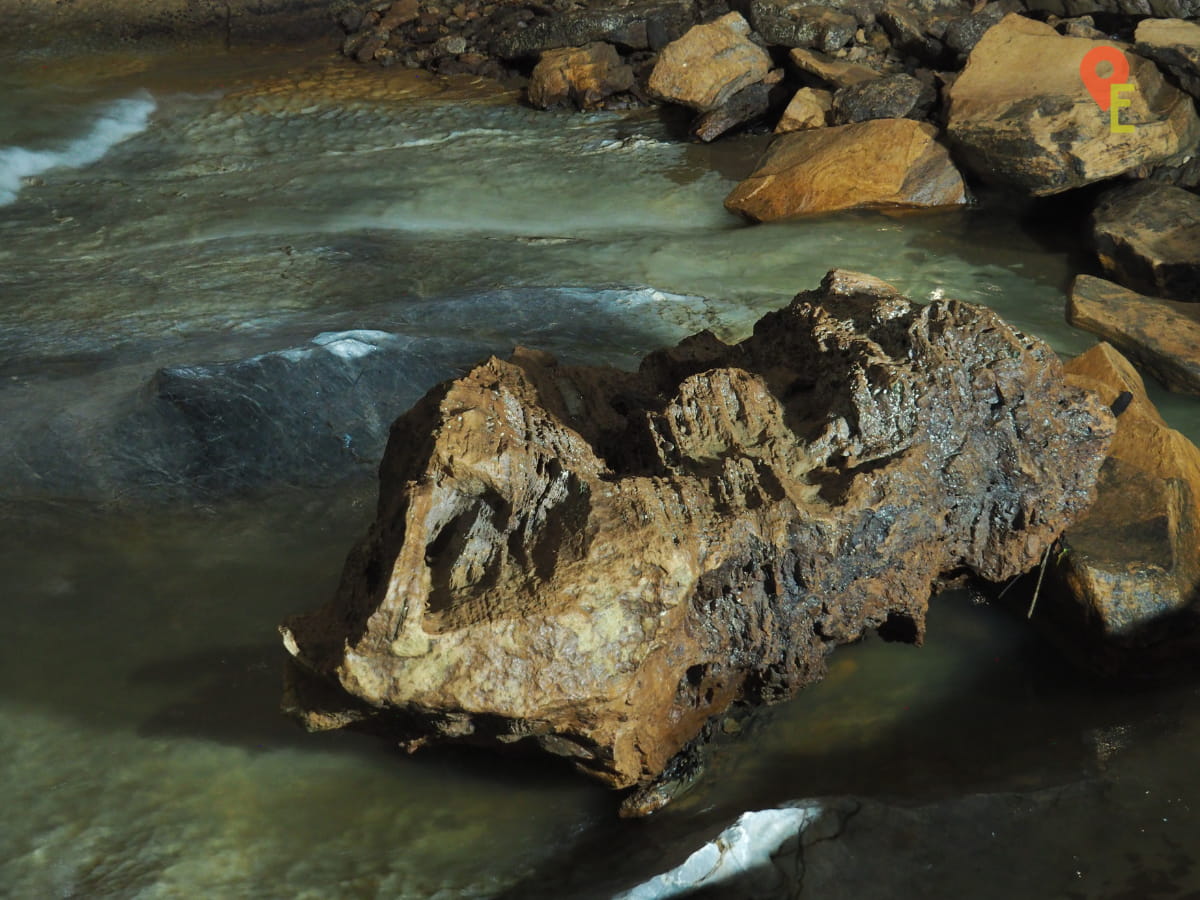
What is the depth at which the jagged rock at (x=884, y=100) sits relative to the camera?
7.20 metres

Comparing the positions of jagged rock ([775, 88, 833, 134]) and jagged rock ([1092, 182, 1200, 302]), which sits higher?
jagged rock ([775, 88, 833, 134])

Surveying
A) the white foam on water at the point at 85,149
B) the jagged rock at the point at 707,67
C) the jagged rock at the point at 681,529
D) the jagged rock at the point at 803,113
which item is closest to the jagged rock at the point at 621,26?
the jagged rock at the point at 707,67

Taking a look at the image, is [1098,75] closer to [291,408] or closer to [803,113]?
[803,113]

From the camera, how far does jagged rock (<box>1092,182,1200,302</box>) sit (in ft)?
18.5

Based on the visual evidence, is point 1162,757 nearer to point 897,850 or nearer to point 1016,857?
point 1016,857

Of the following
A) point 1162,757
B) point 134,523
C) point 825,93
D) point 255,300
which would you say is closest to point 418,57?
point 825,93

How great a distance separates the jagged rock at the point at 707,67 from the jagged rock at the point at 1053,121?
1.64 meters

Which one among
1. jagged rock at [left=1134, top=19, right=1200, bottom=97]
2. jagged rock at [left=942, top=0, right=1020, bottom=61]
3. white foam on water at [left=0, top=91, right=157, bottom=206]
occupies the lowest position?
jagged rock at [left=1134, top=19, right=1200, bottom=97]

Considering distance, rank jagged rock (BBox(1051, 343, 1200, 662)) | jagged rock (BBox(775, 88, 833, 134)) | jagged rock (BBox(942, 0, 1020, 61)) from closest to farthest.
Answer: jagged rock (BBox(1051, 343, 1200, 662)) < jagged rock (BBox(775, 88, 833, 134)) < jagged rock (BBox(942, 0, 1020, 61))

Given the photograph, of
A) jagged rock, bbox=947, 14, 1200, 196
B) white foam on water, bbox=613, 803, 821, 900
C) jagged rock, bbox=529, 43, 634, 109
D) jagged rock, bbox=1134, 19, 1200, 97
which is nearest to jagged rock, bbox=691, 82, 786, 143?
jagged rock, bbox=529, 43, 634, 109

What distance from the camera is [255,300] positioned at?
549 cm

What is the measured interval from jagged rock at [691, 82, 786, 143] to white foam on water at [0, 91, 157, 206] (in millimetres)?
3834

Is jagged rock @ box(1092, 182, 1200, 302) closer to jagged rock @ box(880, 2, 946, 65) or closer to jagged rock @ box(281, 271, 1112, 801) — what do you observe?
jagged rock @ box(880, 2, 946, 65)

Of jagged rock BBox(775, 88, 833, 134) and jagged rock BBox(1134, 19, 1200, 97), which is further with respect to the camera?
jagged rock BBox(775, 88, 833, 134)
